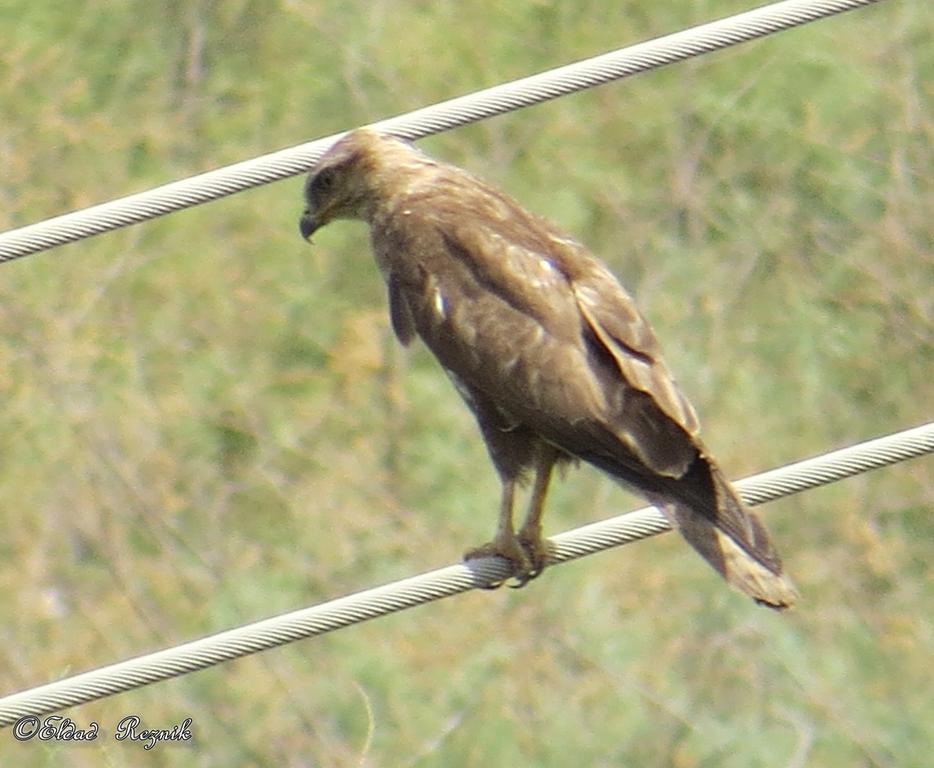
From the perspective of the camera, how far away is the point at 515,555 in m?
5.92

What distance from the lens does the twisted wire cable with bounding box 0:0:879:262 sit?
17.4 feet

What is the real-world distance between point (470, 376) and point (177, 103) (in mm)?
7052

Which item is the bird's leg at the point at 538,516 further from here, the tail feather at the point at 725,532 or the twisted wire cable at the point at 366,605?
the twisted wire cable at the point at 366,605

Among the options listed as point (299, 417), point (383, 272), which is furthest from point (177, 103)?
point (383, 272)

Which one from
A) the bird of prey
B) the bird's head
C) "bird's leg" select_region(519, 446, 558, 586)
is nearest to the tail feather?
the bird of prey

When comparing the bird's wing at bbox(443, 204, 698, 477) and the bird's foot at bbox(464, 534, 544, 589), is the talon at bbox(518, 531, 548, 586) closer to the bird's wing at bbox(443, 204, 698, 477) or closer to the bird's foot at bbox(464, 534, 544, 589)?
the bird's foot at bbox(464, 534, 544, 589)

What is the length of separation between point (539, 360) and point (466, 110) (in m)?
0.62

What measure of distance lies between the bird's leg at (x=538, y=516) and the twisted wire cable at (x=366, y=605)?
67cm

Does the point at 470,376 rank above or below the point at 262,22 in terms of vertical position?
above

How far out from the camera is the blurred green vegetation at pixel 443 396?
33.6 ft

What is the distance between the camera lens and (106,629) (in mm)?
10781

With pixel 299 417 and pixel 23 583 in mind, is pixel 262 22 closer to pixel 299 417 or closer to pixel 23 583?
pixel 299 417

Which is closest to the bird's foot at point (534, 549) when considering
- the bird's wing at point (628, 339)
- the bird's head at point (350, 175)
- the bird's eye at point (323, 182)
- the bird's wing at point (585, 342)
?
the bird's wing at point (585, 342)

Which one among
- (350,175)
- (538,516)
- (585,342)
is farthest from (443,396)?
(585,342)
